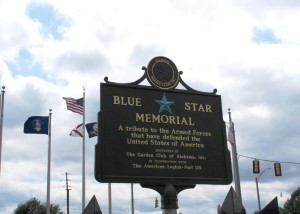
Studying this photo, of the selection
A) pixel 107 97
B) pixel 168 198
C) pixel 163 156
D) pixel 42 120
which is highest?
pixel 42 120

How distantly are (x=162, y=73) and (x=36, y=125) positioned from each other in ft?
52.5

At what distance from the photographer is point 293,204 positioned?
48.5 m

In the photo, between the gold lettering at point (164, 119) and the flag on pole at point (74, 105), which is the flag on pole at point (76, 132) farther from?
the gold lettering at point (164, 119)

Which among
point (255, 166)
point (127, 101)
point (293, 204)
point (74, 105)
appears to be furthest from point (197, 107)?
point (293, 204)

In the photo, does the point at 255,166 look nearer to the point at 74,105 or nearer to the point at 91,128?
the point at 91,128

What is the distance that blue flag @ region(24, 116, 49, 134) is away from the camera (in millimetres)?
24656

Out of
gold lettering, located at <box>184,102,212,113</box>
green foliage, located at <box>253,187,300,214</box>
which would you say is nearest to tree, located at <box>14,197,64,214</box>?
green foliage, located at <box>253,187,300,214</box>

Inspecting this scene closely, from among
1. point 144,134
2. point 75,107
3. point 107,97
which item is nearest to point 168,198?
point 144,134

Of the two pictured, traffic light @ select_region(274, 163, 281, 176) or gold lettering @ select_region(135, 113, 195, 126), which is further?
traffic light @ select_region(274, 163, 281, 176)

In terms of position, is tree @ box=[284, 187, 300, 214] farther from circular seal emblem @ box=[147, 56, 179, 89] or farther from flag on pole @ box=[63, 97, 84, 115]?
circular seal emblem @ box=[147, 56, 179, 89]

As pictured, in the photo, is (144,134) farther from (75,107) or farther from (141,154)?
(75,107)

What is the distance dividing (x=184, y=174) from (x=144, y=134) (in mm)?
1236

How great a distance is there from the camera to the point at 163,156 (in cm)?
970

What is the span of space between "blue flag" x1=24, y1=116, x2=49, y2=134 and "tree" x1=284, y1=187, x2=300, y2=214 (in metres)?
31.7
